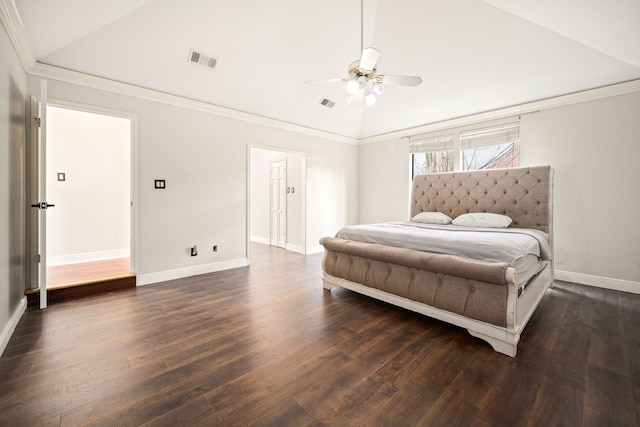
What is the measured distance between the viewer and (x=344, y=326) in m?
2.36

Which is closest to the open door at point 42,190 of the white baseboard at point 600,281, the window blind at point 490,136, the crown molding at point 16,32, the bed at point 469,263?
the crown molding at point 16,32

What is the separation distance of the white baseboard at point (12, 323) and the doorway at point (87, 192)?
977 mm

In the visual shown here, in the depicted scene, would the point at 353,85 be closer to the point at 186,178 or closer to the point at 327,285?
the point at 327,285

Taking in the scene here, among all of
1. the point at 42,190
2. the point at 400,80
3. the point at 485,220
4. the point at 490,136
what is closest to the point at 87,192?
the point at 42,190

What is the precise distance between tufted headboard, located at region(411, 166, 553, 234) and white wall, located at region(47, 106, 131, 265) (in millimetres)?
5038

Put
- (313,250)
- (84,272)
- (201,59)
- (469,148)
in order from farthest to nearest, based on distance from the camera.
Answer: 1. (313,250)
2. (469,148)
3. (84,272)
4. (201,59)

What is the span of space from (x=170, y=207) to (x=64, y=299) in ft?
4.77

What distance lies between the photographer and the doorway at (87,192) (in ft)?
13.1

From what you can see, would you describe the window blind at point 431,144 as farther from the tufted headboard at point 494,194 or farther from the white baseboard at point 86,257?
the white baseboard at point 86,257

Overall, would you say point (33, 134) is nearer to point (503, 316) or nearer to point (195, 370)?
point (195, 370)

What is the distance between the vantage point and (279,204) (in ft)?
20.4

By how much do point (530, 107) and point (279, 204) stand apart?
4.75m

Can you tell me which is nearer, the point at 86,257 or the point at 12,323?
the point at 12,323

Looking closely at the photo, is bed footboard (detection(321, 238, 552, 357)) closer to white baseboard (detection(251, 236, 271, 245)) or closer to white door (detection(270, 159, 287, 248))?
white door (detection(270, 159, 287, 248))
